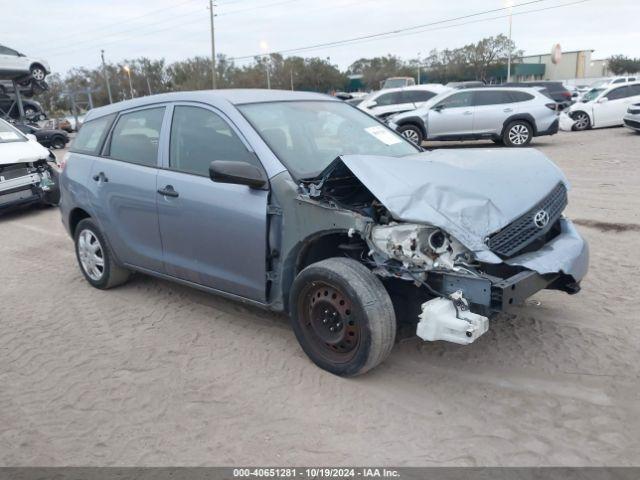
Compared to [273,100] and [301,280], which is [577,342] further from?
[273,100]

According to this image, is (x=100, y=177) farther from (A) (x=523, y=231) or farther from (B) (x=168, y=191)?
(A) (x=523, y=231)

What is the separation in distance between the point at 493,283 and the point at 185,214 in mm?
2338

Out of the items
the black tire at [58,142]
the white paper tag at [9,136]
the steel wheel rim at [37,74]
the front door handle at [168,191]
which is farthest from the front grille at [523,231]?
the black tire at [58,142]

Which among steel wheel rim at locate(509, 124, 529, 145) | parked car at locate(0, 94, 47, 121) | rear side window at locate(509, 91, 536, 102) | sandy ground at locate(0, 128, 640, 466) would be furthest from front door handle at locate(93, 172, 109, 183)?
parked car at locate(0, 94, 47, 121)

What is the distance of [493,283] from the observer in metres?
3.02

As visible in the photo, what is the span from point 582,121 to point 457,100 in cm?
656

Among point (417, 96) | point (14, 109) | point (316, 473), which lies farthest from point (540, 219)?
point (14, 109)

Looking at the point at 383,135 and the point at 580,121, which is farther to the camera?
the point at 580,121

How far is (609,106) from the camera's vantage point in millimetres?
18391

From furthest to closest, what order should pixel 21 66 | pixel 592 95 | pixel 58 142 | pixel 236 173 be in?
1. pixel 58 142
2. pixel 21 66
3. pixel 592 95
4. pixel 236 173

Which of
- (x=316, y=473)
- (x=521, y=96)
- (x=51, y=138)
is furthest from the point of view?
(x=51, y=138)

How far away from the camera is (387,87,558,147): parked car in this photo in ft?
47.9

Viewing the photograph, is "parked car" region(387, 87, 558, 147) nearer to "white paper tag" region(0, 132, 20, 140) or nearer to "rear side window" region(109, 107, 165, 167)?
"white paper tag" region(0, 132, 20, 140)

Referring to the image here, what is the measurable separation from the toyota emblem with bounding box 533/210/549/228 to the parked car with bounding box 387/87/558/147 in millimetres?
11278
